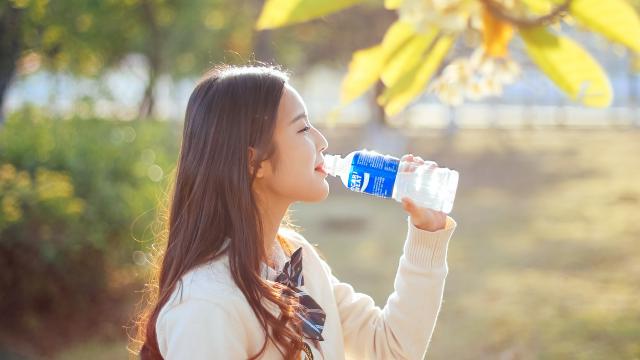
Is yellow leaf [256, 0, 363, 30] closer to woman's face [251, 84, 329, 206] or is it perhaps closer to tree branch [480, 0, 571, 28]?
woman's face [251, 84, 329, 206]

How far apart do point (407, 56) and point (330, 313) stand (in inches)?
19.7

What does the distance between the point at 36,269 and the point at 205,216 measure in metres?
3.48

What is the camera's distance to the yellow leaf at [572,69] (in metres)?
1.68

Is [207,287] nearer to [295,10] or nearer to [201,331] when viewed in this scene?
[201,331]

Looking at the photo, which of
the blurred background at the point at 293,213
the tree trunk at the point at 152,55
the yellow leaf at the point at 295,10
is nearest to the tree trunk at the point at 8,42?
the blurred background at the point at 293,213

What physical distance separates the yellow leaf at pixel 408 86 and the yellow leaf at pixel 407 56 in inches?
0.6

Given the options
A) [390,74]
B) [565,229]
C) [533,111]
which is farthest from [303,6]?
[533,111]

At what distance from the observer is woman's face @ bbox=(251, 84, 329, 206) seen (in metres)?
1.56

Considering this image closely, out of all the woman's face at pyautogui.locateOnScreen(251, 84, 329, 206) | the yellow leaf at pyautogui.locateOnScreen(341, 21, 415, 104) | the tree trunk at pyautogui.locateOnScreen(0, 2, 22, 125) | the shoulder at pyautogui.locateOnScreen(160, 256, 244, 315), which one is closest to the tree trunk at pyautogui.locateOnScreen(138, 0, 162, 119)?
the tree trunk at pyautogui.locateOnScreen(0, 2, 22, 125)

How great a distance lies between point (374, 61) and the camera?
180 centimetres

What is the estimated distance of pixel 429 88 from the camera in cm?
218

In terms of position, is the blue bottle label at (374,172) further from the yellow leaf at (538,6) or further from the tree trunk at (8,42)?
the tree trunk at (8,42)

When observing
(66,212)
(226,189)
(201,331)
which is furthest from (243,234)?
(66,212)

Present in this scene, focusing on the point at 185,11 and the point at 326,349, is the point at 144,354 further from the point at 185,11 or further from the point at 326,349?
the point at 185,11
